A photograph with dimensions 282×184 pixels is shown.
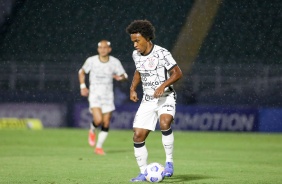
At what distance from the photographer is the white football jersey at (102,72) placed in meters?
16.5

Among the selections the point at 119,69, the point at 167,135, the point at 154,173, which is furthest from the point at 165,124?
the point at 119,69

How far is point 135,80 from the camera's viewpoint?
416 inches

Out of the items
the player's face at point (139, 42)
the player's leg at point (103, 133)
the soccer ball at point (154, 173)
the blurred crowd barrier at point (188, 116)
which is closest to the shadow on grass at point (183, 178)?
the soccer ball at point (154, 173)

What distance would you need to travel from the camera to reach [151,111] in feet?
33.4

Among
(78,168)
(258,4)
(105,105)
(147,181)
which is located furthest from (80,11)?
(147,181)

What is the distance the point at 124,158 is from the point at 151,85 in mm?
4430

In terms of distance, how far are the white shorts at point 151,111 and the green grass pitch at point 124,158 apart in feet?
2.61

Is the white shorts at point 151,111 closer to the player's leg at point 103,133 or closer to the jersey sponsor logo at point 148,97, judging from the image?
the jersey sponsor logo at point 148,97

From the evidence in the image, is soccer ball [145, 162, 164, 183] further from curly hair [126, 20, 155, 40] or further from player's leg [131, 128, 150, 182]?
curly hair [126, 20, 155, 40]

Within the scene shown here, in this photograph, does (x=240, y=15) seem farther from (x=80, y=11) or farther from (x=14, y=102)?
(x=14, y=102)

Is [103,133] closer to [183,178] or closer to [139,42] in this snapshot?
[183,178]

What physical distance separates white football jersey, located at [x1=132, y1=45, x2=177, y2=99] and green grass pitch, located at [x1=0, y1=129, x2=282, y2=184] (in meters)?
1.37

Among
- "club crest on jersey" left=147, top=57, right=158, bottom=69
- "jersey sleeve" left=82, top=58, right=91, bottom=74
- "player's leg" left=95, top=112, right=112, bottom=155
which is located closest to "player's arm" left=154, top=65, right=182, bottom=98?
"club crest on jersey" left=147, top=57, right=158, bottom=69

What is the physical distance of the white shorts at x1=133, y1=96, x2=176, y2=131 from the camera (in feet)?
33.1
